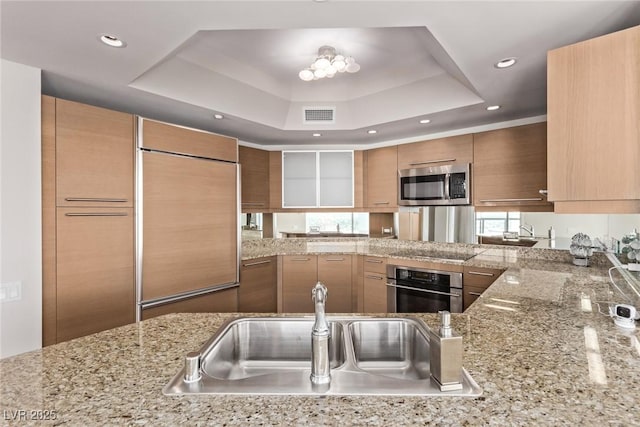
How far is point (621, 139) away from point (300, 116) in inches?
98.4

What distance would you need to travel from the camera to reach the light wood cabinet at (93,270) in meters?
1.97

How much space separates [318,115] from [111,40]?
1.89 m

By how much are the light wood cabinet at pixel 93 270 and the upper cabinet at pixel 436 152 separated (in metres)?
2.74

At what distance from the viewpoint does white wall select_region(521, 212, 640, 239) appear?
206cm

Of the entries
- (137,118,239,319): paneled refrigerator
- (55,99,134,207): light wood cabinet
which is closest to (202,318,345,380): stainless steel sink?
(137,118,239,319): paneled refrigerator

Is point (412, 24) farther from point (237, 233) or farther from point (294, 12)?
point (237, 233)

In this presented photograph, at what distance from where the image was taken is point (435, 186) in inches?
128

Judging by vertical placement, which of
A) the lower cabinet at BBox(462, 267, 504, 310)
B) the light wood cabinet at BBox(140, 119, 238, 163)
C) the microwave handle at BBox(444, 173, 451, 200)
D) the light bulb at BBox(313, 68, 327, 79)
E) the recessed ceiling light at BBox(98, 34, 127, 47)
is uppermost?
the light bulb at BBox(313, 68, 327, 79)

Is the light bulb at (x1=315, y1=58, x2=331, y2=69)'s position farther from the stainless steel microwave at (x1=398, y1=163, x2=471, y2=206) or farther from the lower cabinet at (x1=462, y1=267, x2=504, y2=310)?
the lower cabinet at (x1=462, y1=267, x2=504, y2=310)

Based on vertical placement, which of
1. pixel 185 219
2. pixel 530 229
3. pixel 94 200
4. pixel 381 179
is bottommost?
pixel 530 229

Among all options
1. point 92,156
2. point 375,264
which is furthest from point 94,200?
point 375,264

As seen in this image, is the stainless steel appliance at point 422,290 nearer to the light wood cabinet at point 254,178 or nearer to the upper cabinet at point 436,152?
the upper cabinet at point 436,152

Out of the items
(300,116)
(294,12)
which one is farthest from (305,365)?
(300,116)

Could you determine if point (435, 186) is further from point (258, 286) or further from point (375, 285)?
point (258, 286)
